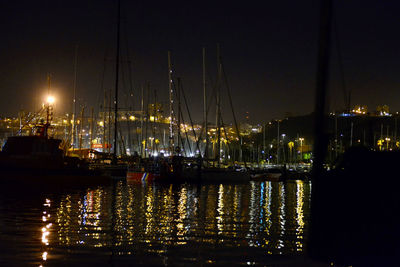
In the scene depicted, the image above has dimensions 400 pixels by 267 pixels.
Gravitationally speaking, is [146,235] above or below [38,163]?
below

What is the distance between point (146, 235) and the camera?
1652 centimetres

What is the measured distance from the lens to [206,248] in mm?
14477

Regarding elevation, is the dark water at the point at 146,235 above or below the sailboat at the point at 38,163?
below

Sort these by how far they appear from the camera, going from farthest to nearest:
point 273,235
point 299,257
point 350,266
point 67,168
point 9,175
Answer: point 67,168
point 9,175
point 273,235
point 299,257
point 350,266

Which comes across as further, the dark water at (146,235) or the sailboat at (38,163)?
the sailboat at (38,163)

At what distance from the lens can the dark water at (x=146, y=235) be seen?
12834mm

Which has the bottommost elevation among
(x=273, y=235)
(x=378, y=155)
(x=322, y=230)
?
(x=273, y=235)

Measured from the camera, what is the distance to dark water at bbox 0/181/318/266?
12834 millimetres

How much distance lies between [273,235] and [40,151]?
106ft


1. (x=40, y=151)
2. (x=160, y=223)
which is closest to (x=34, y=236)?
(x=160, y=223)

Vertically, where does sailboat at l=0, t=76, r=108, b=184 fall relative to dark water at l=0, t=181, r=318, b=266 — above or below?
above

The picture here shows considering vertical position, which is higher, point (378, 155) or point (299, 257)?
point (378, 155)

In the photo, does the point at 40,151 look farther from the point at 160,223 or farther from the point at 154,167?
the point at 160,223

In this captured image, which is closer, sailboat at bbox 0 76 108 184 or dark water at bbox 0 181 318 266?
dark water at bbox 0 181 318 266
